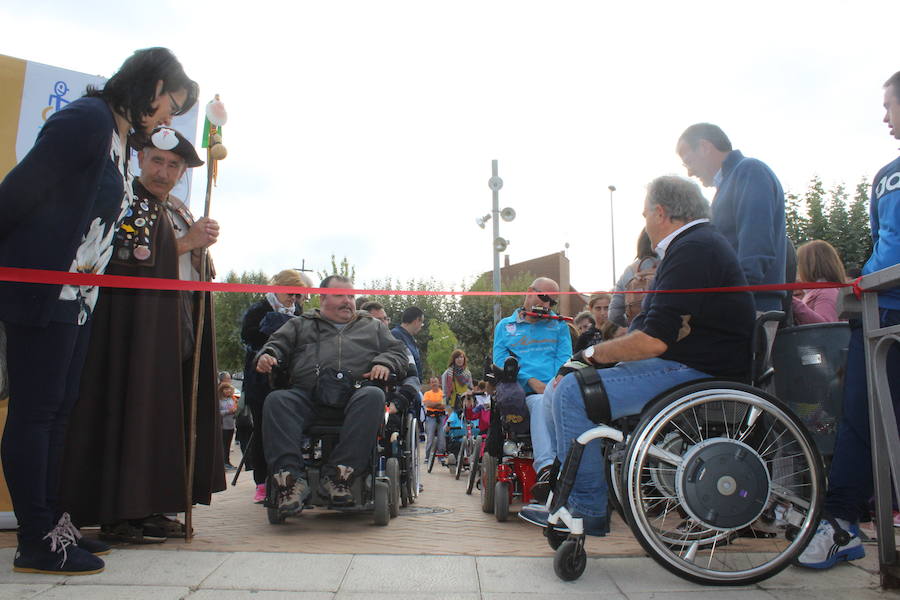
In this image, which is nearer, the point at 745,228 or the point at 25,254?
the point at 25,254

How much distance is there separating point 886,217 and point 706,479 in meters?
1.42

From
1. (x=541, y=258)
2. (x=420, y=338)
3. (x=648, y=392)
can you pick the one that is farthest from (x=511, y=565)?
(x=541, y=258)

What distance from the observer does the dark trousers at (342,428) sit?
4.12 meters

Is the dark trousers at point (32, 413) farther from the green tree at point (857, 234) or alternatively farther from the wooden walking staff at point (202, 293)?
the green tree at point (857, 234)

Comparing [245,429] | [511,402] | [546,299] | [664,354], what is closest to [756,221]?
[664,354]

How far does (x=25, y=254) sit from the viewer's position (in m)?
2.67

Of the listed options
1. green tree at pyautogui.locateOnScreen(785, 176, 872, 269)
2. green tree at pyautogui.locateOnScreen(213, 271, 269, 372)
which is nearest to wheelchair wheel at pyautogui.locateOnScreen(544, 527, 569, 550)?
green tree at pyautogui.locateOnScreen(785, 176, 872, 269)

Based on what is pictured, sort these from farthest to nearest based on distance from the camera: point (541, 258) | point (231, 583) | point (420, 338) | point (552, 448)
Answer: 1. point (541, 258)
2. point (420, 338)
3. point (552, 448)
4. point (231, 583)

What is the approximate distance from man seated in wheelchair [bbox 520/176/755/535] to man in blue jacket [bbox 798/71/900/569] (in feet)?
1.52

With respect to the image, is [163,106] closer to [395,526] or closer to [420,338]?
[395,526]

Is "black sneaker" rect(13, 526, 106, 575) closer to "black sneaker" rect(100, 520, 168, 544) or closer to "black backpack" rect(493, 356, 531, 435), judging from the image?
"black sneaker" rect(100, 520, 168, 544)

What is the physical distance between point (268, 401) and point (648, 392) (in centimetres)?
245

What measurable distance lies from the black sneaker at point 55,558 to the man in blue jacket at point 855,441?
2822 millimetres

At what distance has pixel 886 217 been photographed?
2943 millimetres
